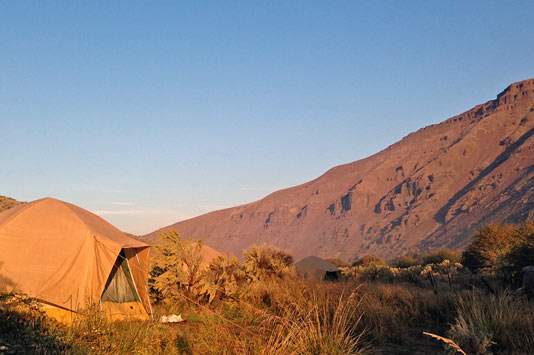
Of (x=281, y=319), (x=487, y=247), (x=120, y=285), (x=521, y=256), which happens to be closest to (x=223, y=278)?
(x=120, y=285)

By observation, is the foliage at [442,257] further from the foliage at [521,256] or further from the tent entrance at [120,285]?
the tent entrance at [120,285]

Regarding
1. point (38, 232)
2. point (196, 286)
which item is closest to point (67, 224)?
point (38, 232)

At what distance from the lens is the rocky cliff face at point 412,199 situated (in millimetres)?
73438

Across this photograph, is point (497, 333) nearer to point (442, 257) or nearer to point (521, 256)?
point (521, 256)

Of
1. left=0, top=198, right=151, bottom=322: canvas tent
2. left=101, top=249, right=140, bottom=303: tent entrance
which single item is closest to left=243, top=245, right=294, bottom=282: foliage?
left=101, top=249, right=140, bottom=303: tent entrance

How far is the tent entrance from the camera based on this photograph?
12.1 metres

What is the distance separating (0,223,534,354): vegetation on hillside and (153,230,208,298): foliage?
34mm

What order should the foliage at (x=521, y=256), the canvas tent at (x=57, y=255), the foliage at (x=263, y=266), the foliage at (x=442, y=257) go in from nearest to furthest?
the canvas tent at (x=57, y=255)
the foliage at (x=521, y=256)
the foliage at (x=263, y=266)
the foliage at (x=442, y=257)

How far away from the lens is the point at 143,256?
13.0 metres

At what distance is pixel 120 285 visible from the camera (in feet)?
40.8

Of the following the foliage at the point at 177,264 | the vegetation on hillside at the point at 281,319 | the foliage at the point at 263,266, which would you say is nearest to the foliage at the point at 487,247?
the vegetation on hillside at the point at 281,319

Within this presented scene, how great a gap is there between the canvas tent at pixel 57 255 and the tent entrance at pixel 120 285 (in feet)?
1.34

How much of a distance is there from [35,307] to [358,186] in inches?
4098

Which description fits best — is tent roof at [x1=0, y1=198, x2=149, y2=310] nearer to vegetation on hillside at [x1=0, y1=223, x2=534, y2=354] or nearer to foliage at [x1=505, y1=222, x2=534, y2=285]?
vegetation on hillside at [x1=0, y1=223, x2=534, y2=354]
